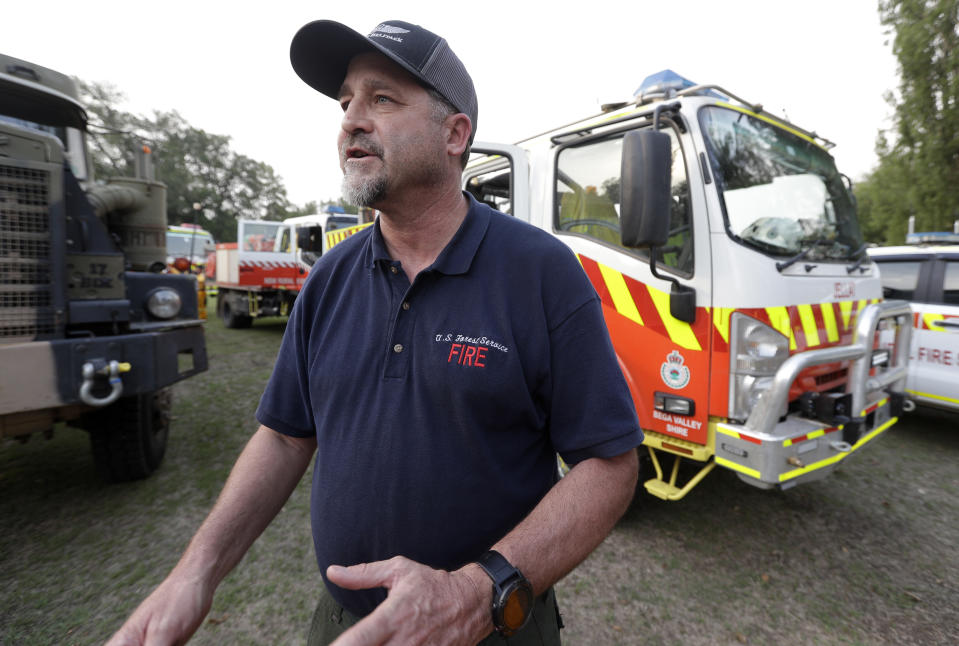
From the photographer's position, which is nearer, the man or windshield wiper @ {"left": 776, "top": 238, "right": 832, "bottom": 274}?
the man

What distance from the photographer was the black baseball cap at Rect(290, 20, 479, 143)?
1.19 meters

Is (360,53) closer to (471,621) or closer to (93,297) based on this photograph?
(471,621)

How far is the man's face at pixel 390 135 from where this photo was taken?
4.04 ft

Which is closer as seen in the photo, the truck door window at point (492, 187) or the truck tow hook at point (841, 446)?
the truck tow hook at point (841, 446)

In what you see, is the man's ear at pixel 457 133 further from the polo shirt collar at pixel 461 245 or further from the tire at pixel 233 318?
the tire at pixel 233 318

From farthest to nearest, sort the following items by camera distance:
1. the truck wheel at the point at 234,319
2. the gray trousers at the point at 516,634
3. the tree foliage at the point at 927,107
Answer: the truck wheel at the point at 234,319 < the tree foliage at the point at 927,107 < the gray trousers at the point at 516,634

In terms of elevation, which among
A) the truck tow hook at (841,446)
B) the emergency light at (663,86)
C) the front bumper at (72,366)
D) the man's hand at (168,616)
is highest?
the emergency light at (663,86)

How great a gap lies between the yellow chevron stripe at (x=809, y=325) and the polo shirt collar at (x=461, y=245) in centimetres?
211

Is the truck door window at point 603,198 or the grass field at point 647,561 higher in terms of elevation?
the truck door window at point 603,198

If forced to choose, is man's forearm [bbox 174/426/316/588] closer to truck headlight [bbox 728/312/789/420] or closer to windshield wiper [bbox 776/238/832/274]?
truck headlight [bbox 728/312/789/420]

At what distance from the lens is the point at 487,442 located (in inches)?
42.4

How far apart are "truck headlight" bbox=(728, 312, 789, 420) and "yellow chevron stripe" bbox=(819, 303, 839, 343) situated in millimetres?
441

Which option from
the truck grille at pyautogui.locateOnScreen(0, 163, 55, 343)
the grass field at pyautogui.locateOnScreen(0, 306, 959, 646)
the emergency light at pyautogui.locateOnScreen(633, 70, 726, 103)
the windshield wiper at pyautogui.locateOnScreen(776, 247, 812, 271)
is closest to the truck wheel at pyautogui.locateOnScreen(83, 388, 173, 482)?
the grass field at pyautogui.locateOnScreen(0, 306, 959, 646)

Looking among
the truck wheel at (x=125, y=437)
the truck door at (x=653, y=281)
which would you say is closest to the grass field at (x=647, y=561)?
the truck wheel at (x=125, y=437)
